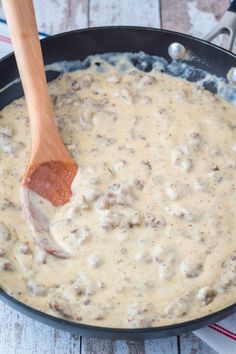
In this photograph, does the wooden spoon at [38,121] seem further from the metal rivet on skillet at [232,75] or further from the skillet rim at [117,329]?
the metal rivet on skillet at [232,75]

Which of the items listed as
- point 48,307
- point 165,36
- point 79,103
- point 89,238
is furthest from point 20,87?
point 48,307

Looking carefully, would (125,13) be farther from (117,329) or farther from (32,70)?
(117,329)

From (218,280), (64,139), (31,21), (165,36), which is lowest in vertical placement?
(218,280)

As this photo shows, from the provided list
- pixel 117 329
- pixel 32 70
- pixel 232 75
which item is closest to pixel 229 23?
pixel 232 75

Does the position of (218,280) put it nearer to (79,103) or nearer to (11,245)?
(11,245)

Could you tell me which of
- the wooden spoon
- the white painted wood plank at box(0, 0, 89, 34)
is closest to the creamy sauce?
the wooden spoon

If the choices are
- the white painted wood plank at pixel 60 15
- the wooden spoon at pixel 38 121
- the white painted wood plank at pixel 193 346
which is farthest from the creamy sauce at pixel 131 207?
the white painted wood plank at pixel 60 15
